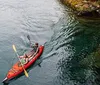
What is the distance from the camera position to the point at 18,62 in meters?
38.0

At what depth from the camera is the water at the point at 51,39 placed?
3552cm

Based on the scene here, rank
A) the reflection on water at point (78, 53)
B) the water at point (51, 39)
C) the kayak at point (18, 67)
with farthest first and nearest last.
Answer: the water at point (51, 39), the kayak at point (18, 67), the reflection on water at point (78, 53)

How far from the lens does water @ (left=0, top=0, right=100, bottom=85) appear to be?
3552 centimetres

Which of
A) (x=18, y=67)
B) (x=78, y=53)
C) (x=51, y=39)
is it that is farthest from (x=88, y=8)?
(x=18, y=67)

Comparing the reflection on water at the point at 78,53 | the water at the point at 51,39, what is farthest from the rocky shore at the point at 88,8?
the reflection on water at the point at 78,53

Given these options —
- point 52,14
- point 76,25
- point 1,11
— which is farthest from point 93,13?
point 1,11

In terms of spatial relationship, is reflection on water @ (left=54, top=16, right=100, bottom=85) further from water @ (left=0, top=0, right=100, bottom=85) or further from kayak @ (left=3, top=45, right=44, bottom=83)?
kayak @ (left=3, top=45, right=44, bottom=83)

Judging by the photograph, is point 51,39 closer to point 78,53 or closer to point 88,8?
point 78,53

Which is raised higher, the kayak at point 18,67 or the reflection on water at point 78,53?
the kayak at point 18,67

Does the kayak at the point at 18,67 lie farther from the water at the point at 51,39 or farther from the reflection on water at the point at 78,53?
the reflection on water at the point at 78,53

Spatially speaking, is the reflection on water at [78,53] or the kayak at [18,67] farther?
the kayak at [18,67]

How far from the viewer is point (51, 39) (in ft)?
152

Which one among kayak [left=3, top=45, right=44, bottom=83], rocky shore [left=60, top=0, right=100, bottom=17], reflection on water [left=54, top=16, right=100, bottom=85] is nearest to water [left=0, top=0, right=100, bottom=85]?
reflection on water [left=54, top=16, right=100, bottom=85]

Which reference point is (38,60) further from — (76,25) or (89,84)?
(76,25)
